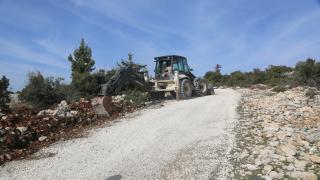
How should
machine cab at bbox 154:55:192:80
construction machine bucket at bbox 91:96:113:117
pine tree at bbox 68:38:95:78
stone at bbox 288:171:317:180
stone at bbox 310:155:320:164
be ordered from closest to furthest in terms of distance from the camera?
stone at bbox 288:171:317:180 < stone at bbox 310:155:320:164 < construction machine bucket at bbox 91:96:113:117 < machine cab at bbox 154:55:192:80 < pine tree at bbox 68:38:95:78

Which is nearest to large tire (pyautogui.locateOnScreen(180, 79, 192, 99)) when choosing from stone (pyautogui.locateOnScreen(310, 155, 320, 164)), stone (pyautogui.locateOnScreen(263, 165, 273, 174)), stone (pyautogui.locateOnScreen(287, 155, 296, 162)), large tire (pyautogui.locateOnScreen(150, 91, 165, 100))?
large tire (pyautogui.locateOnScreen(150, 91, 165, 100))

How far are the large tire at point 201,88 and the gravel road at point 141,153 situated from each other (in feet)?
34.2

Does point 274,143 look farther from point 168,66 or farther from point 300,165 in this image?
point 168,66

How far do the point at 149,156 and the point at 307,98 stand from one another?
1202 centimetres

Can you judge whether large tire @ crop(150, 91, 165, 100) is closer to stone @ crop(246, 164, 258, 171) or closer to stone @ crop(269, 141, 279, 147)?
stone @ crop(269, 141, 279, 147)

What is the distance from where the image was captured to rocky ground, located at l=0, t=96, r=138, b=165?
947 cm

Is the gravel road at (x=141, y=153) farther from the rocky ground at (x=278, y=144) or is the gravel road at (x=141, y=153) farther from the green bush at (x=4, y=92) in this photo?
the green bush at (x=4, y=92)

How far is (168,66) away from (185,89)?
1.72 meters

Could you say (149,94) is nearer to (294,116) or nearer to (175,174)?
(294,116)

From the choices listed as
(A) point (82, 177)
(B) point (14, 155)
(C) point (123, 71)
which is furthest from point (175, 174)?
(C) point (123, 71)

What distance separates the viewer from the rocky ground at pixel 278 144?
744 centimetres

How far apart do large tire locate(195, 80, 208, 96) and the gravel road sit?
10.4m

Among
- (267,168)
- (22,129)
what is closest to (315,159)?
(267,168)

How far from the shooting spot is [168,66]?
22328 millimetres
